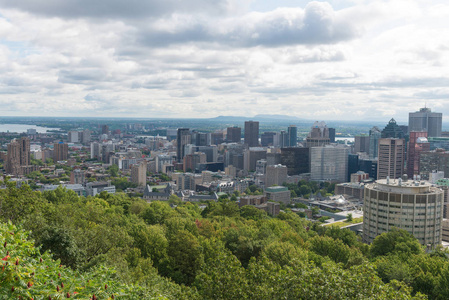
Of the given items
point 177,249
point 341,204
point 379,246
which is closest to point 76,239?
point 177,249

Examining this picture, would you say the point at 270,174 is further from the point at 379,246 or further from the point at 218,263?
the point at 218,263

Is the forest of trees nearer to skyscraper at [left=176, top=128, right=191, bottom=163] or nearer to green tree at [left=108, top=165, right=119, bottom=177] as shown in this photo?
green tree at [left=108, top=165, right=119, bottom=177]

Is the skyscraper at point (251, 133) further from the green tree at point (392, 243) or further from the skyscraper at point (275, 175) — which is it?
the green tree at point (392, 243)

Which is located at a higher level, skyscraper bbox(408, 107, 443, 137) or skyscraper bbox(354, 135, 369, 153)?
skyscraper bbox(408, 107, 443, 137)

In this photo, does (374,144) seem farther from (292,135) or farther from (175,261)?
(175,261)

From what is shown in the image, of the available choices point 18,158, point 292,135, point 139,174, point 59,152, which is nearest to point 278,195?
point 139,174

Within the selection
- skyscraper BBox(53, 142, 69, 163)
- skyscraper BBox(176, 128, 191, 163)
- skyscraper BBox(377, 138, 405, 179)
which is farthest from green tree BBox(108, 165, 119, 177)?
skyscraper BBox(377, 138, 405, 179)
